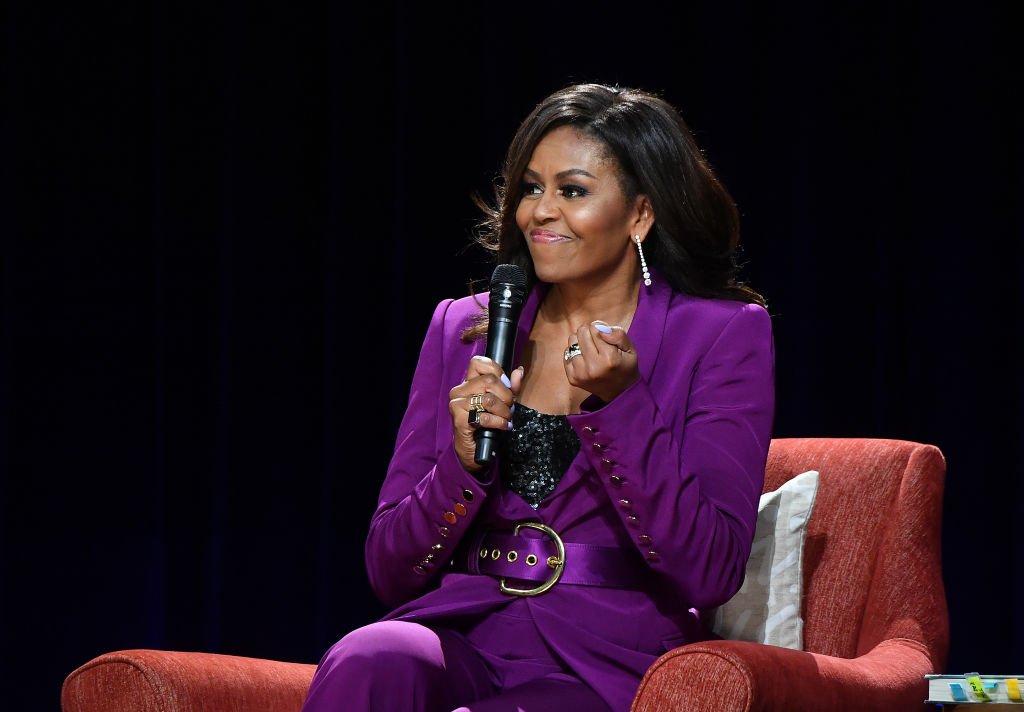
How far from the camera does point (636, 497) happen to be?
5.40ft

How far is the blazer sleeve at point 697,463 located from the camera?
1.64 metres

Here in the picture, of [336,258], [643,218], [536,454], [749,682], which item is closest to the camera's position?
[749,682]

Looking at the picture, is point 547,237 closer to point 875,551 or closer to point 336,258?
point 875,551

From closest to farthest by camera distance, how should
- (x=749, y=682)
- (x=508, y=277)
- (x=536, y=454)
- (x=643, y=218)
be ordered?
(x=749, y=682)
(x=508, y=277)
(x=536, y=454)
(x=643, y=218)

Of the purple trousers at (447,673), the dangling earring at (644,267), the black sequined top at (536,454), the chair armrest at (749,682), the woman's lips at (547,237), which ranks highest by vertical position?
the woman's lips at (547,237)

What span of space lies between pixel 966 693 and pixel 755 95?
5.34 feet

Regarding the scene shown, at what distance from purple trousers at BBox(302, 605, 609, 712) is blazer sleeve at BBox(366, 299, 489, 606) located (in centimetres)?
11

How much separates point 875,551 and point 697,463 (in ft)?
1.48

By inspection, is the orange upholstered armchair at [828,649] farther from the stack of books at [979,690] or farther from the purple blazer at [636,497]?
the purple blazer at [636,497]

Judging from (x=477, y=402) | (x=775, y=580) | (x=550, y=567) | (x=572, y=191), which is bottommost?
(x=775, y=580)

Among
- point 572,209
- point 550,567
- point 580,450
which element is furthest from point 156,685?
point 572,209

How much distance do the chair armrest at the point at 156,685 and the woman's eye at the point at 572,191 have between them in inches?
31.2

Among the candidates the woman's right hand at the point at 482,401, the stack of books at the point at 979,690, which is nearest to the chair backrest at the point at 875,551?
the stack of books at the point at 979,690

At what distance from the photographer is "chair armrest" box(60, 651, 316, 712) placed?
1.67 metres
